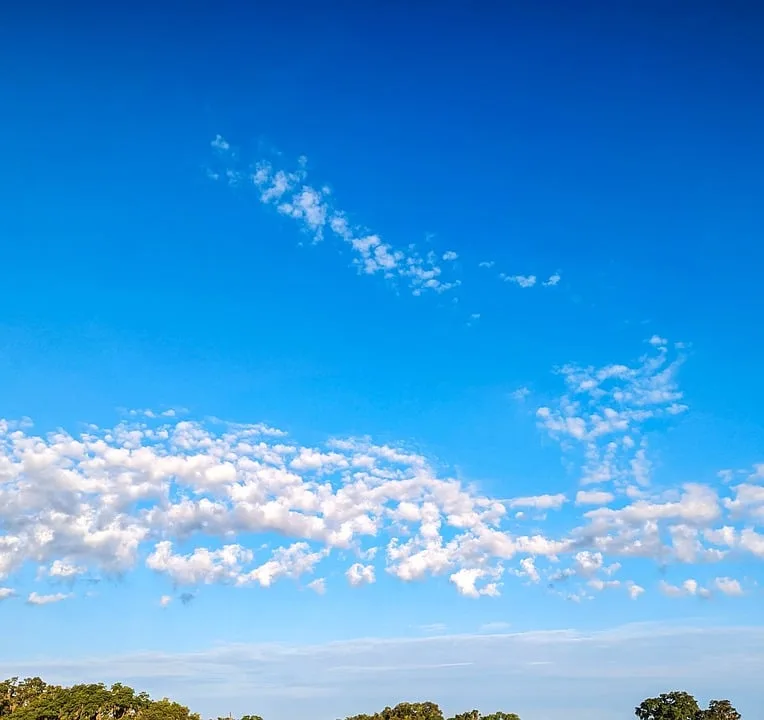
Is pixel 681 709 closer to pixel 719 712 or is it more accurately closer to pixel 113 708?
pixel 719 712

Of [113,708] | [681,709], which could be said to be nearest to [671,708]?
[681,709]

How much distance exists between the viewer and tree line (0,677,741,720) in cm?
8700

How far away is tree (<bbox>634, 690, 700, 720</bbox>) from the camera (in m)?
104

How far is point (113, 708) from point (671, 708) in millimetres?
80547

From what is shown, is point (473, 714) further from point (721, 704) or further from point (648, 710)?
point (721, 704)

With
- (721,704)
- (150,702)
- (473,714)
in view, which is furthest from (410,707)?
(721,704)

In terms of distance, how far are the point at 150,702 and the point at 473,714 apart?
1856 inches

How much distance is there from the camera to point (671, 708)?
346ft

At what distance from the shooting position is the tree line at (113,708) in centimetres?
8700

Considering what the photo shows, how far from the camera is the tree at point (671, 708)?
342 feet

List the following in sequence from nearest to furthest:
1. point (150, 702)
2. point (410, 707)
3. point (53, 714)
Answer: point (53, 714)
point (150, 702)
point (410, 707)

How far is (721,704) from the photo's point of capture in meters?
106

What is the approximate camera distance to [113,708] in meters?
90.3

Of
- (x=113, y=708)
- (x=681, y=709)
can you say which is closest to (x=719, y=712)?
(x=681, y=709)
